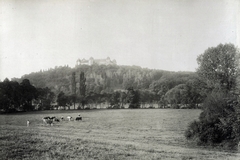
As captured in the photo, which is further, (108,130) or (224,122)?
(108,130)

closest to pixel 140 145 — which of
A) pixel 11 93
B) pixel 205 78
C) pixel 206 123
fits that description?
pixel 206 123

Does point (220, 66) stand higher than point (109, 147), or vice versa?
point (220, 66)

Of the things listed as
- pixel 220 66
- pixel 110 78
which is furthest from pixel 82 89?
pixel 220 66

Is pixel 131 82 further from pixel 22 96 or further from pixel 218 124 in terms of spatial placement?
pixel 218 124

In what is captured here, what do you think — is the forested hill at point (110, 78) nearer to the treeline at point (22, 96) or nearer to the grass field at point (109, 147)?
the treeline at point (22, 96)

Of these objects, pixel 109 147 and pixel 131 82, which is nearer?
pixel 109 147

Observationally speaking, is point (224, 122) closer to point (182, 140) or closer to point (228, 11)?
point (182, 140)

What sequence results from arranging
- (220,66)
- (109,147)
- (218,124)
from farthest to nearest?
(220,66), (218,124), (109,147)

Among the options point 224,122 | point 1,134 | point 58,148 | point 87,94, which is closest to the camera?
point 58,148
